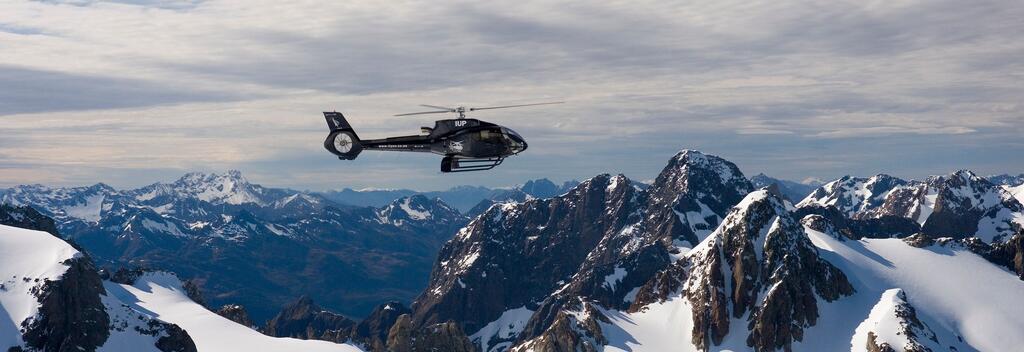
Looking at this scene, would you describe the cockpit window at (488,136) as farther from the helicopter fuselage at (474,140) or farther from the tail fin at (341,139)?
the tail fin at (341,139)

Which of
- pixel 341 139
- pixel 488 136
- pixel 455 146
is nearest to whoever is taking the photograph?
pixel 488 136

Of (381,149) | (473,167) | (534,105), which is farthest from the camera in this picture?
(381,149)

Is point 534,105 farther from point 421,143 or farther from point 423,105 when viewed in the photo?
point 421,143

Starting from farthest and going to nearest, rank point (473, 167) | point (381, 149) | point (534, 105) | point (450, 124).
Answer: point (381, 149), point (450, 124), point (473, 167), point (534, 105)

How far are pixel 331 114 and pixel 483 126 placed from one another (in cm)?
2329

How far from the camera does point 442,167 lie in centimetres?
10606

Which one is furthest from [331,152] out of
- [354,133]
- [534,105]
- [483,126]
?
[534,105]

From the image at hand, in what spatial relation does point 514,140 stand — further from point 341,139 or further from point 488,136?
point 341,139

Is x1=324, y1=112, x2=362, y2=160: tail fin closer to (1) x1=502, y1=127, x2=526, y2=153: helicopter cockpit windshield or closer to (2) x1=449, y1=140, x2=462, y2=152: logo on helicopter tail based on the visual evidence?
(2) x1=449, y1=140, x2=462, y2=152: logo on helicopter tail

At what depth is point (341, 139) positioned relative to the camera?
116m

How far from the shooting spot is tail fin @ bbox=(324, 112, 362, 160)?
11506cm

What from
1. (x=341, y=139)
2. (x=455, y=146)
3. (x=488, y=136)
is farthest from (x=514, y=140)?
(x=341, y=139)

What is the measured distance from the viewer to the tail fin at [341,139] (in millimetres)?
115062

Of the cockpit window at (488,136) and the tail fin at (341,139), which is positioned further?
the tail fin at (341,139)
